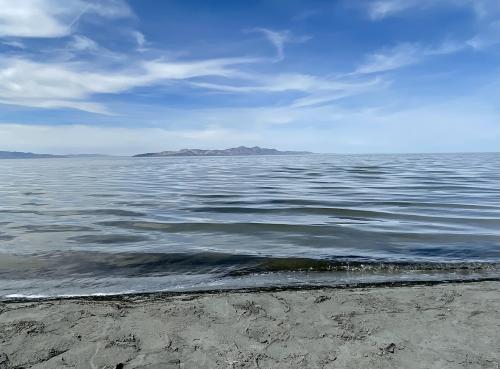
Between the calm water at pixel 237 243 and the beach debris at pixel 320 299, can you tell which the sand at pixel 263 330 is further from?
the calm water at pixel 237 243

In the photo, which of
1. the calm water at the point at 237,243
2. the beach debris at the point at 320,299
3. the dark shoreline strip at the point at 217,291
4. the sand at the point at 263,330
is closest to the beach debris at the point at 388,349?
the sand at the point at 263,330

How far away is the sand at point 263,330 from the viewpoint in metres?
Result: 3.81

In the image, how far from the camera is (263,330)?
4.47 m

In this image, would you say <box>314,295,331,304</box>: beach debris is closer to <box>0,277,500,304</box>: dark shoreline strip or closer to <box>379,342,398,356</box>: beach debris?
<box>0,277,500,304</box>: dark shoreline strip

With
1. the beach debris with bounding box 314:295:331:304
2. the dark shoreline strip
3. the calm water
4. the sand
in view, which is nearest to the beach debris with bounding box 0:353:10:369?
the sand

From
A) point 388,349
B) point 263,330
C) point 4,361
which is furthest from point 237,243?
point 4,361

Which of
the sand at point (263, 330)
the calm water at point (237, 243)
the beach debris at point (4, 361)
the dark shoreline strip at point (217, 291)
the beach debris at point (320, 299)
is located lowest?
the calm water at point (237, 243)

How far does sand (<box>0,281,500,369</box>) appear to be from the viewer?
381 cm

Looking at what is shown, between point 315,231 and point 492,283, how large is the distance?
17.4 feet

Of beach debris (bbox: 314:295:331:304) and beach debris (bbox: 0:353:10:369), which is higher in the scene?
beach debris (bbox: 0:353:10:369)

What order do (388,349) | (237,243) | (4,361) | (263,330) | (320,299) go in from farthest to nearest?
(237,243)
(320,299)
(263,330)
(388,349)
(4,361)

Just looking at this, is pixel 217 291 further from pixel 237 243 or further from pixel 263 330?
pixel 237 243

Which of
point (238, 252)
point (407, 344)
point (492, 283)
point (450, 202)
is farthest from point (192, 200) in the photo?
point (407, 344)

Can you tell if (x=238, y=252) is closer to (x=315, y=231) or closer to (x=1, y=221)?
(x=315, y=231)
